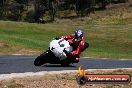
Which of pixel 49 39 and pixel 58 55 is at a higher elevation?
pixel 58 55

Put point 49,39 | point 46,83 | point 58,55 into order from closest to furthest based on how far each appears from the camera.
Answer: point 46,83 < point 58,55 < point 49,39

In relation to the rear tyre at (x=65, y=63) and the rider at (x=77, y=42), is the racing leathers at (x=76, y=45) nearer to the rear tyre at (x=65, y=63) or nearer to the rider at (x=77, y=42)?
the rider at (x=77, y=42)

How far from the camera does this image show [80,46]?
18.6m

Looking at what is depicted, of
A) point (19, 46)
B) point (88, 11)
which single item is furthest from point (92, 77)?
point (88, 11)

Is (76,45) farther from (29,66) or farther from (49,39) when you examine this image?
(49,39)

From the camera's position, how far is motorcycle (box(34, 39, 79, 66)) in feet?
59.7

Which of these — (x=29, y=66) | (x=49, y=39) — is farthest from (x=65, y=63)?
(x=49, y=39)

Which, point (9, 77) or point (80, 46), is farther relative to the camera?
point (80, 46)

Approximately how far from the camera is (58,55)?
18.3 metres

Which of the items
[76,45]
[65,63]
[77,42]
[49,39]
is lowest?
[49,39]

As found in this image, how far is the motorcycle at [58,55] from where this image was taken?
1820 cm

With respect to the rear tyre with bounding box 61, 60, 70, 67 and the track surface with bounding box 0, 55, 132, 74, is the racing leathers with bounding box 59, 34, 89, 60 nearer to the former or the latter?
the rear tyre with bounding box 61, 60, 70, 67

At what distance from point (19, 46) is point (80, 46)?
46.6 feet

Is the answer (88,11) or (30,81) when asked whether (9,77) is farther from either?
(88,11)
